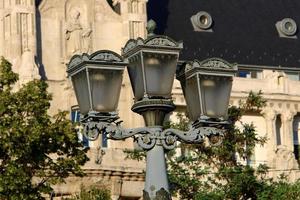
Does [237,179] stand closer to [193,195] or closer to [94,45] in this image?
[193,195]

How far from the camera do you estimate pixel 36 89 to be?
49125 millimetres

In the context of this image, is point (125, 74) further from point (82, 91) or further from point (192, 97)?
point (82, 91)

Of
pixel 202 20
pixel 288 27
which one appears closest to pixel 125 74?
pixel 202 20

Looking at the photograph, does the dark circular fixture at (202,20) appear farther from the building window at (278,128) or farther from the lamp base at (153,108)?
the lamp base at (153,108)

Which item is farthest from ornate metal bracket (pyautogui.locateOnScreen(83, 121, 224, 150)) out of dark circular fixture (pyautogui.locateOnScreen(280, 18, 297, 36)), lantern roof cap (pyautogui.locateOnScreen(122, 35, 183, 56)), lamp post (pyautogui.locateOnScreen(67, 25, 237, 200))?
dark circular fixture (pyautogui.locateOnScreen(280, 18, 297, 36))

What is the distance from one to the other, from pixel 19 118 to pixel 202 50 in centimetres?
3068

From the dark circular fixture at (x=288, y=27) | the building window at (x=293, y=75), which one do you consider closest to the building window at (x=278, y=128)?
the building window at (x=293, y=75)

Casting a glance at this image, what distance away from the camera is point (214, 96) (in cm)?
2402

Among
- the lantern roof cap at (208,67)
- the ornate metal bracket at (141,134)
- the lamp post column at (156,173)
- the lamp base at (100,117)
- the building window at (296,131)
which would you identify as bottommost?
the lamp post column at (156,173)

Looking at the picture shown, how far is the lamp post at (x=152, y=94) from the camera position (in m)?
23.4

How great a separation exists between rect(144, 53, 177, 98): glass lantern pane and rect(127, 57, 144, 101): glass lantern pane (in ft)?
0.35

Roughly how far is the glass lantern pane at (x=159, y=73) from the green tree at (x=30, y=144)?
22775 millimetres

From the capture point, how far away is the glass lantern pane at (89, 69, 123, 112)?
23.3m

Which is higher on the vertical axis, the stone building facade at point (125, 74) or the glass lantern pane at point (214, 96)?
the stone building facade at point (125, 74)
